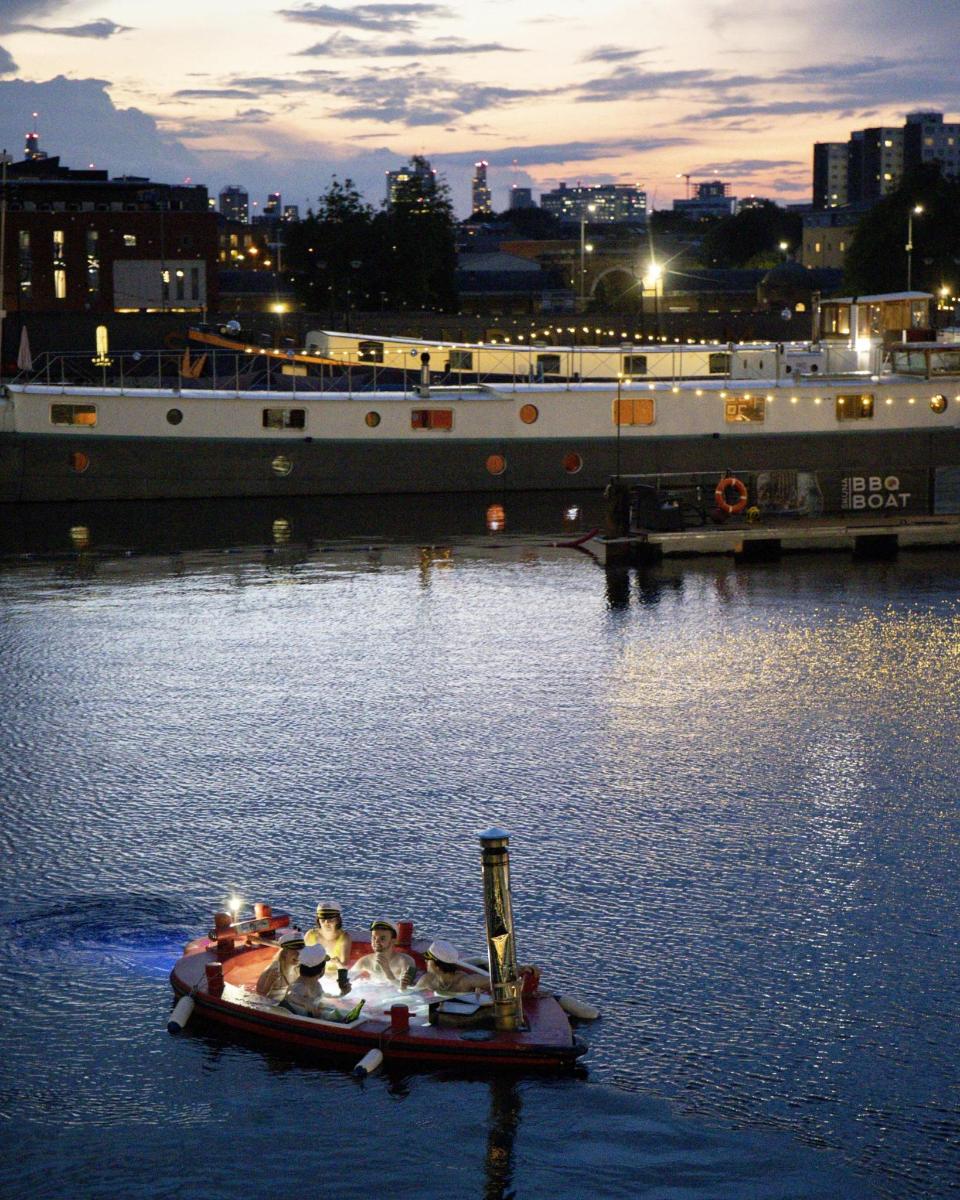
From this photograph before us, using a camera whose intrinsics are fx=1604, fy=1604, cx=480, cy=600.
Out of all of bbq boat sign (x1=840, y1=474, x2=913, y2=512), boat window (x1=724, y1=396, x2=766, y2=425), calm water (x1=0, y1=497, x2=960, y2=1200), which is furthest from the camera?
boat window (x1=724, y1=396, x2=766, y2=425)

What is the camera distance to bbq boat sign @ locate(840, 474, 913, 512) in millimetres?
52000

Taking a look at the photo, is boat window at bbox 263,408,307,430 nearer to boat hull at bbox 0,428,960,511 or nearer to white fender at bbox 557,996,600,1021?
boat hull at bbox 0,428,960,511

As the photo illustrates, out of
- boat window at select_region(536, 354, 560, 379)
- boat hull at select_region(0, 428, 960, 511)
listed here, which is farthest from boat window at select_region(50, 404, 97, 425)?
boat window at select_region(536, 354, 560, 379)

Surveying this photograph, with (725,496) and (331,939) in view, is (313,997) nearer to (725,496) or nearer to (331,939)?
(331,939)

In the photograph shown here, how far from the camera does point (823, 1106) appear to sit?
1563 centimetres

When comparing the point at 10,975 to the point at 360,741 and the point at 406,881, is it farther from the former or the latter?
the point at 360,741

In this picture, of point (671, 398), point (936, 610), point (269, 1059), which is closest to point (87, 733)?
point (269, 1059)

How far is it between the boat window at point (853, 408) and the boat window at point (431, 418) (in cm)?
1534

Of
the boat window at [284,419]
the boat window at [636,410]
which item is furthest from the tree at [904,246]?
the boat window at [284,419]

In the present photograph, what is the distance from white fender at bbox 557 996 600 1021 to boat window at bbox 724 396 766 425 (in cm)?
4766

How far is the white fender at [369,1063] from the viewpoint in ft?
53.1

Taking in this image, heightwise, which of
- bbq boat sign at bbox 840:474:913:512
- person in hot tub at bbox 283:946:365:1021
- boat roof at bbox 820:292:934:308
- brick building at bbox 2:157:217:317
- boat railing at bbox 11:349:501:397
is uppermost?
brick building at bbox 2:157:217:317

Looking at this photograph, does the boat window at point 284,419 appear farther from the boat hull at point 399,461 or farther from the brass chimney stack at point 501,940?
the brass chimney stack at point 501,940

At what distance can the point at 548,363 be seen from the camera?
70.4m
